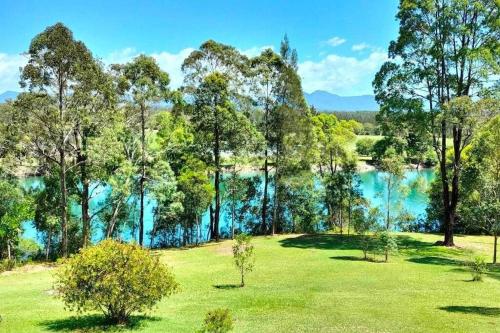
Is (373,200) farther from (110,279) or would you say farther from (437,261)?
(110,279)

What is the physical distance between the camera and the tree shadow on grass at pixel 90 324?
15.1 metres

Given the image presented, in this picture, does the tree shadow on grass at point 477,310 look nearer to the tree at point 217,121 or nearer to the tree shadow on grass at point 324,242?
the tree shadow on grass at point 324,242

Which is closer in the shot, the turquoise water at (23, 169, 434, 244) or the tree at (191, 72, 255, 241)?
the turquoise water at (23, 169, 434, 244)

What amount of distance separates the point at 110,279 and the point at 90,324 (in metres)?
2.21

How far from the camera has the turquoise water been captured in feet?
120

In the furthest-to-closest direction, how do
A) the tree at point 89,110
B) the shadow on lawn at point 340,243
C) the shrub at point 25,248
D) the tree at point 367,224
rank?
the shrub at point 25,248 → the shadow on lawn at point 340,243 → the tree at point 89,110 → the tree at point 367,224

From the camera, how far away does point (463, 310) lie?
57.3ft

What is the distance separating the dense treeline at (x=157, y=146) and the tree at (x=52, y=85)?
2.5 inches

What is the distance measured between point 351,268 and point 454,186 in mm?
12403

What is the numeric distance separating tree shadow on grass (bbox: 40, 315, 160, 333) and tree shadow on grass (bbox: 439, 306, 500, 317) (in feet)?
34.3

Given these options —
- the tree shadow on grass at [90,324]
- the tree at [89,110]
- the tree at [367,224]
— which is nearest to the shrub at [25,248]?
the tree at [89,110]

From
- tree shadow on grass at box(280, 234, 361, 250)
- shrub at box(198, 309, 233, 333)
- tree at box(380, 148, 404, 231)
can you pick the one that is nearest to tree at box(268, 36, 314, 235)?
tree shadow on grass at box(280, 234, 361, 250)

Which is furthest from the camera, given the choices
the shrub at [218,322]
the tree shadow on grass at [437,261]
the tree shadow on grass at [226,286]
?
the tree shadow on grass at [437,261]

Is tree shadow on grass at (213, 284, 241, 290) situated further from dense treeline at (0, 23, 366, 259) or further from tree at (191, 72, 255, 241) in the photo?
tree at (191, 72, 255, 241)
